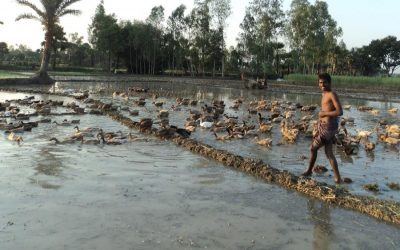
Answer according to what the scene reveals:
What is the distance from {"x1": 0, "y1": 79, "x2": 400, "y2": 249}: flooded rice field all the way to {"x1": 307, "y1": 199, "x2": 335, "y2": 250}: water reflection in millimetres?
14

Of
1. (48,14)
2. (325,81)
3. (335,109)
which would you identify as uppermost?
(48,14)

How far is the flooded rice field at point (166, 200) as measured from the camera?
563cm

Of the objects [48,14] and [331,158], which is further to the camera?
[48,14]

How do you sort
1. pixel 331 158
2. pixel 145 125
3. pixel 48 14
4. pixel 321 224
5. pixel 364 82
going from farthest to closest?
pixel 364 82 < pixel 48 14 < pixel 145 125 < pixel 331 158 < pixel 321 224

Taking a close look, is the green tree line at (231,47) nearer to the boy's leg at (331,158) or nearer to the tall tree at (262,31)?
the tall tree at (262,31)

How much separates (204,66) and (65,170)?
63.6m

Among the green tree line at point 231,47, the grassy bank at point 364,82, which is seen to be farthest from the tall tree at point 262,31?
the grassy bank at point 364,82

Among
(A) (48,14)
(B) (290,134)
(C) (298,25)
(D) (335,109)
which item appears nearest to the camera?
(D) (335,109)

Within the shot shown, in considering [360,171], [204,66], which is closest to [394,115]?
[360,171]

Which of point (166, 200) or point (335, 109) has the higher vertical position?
point (335, 109)

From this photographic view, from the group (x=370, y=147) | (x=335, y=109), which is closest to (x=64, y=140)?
(x=335, y=109)

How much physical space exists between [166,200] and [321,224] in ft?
7.35

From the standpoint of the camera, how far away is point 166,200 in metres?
7.08

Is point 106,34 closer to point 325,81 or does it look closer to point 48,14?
point 48,14
